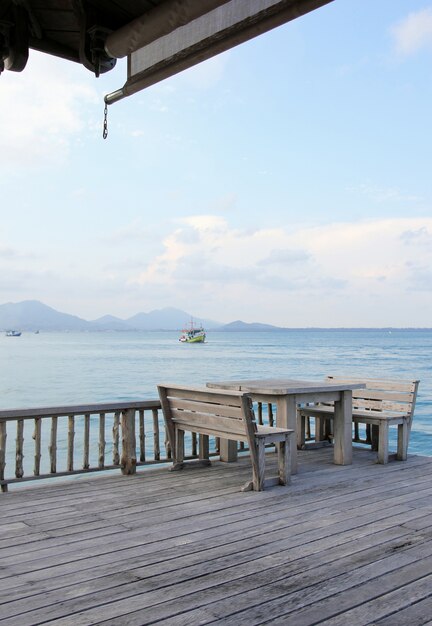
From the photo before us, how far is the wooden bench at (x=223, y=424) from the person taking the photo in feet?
13.6

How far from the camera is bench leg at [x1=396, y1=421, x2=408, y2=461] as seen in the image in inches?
213

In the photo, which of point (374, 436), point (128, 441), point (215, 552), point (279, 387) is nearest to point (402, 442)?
point (374, 436)

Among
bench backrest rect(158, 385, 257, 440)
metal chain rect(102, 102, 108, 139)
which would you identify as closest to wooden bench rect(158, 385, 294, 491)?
bench backrest rect(158, 385, 257, 440)

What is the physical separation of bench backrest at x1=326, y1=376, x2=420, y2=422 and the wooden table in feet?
1.91

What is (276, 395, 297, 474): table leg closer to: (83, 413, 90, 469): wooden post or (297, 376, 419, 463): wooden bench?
(297, 376, 419, 463): wooden bench

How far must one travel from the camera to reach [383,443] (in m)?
5.23

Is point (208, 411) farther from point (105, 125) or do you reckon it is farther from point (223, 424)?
point (105, 125)

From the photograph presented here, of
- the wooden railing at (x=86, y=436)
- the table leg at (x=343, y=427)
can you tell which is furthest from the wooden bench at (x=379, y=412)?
the wooden railing at (x=86, y=436)

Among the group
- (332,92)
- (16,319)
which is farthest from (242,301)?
(16,319)

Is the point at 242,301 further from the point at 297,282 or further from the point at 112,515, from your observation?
the point at 112,515

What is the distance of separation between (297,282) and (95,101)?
54.0 meters

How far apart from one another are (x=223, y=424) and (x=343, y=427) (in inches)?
53.4

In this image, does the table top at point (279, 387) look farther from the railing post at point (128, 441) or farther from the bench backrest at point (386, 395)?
the railing post at point (128, 441)

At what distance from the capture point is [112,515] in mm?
3580
